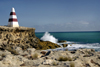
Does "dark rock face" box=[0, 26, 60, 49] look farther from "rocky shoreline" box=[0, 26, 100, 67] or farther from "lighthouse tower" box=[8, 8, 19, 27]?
"lighthouse tower" box=[8, 8, 19, 27]

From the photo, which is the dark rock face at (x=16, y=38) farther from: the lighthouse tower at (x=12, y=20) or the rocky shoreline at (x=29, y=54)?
the lighthouse tower at (x=12, y=20)

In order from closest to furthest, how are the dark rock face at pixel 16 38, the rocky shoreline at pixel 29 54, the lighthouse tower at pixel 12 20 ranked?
1. the rocky shoreline at pixel 29 54
2. the dark rock face at pixel 16 38
3. the lighthouse tower at pixel 12 20

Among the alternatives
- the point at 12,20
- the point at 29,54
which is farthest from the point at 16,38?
the point at 29,54

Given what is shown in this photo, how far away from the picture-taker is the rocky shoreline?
5074 millimetres

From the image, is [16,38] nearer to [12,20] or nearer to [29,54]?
[12,20]

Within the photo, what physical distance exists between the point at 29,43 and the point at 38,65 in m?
9.94

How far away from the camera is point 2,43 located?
11.9 meters

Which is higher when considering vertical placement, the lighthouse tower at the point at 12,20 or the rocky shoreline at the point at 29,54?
the lighthouse tower at the point at 12,20

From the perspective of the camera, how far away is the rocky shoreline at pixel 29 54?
16.6 feet

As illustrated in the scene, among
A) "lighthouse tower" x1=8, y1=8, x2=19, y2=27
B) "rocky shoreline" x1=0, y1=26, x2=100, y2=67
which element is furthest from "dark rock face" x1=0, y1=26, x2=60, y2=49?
"lighthouse tower" x1=8, y1=8, x2=19, y2=27

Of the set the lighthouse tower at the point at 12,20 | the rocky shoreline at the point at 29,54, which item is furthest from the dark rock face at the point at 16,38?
the lighthouse tower at the point at 12,20

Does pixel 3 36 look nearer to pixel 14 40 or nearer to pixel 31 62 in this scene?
pixel 14 40

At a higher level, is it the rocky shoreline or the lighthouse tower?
the lighthouse tower

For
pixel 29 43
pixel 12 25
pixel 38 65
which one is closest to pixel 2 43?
pixel 12 25
